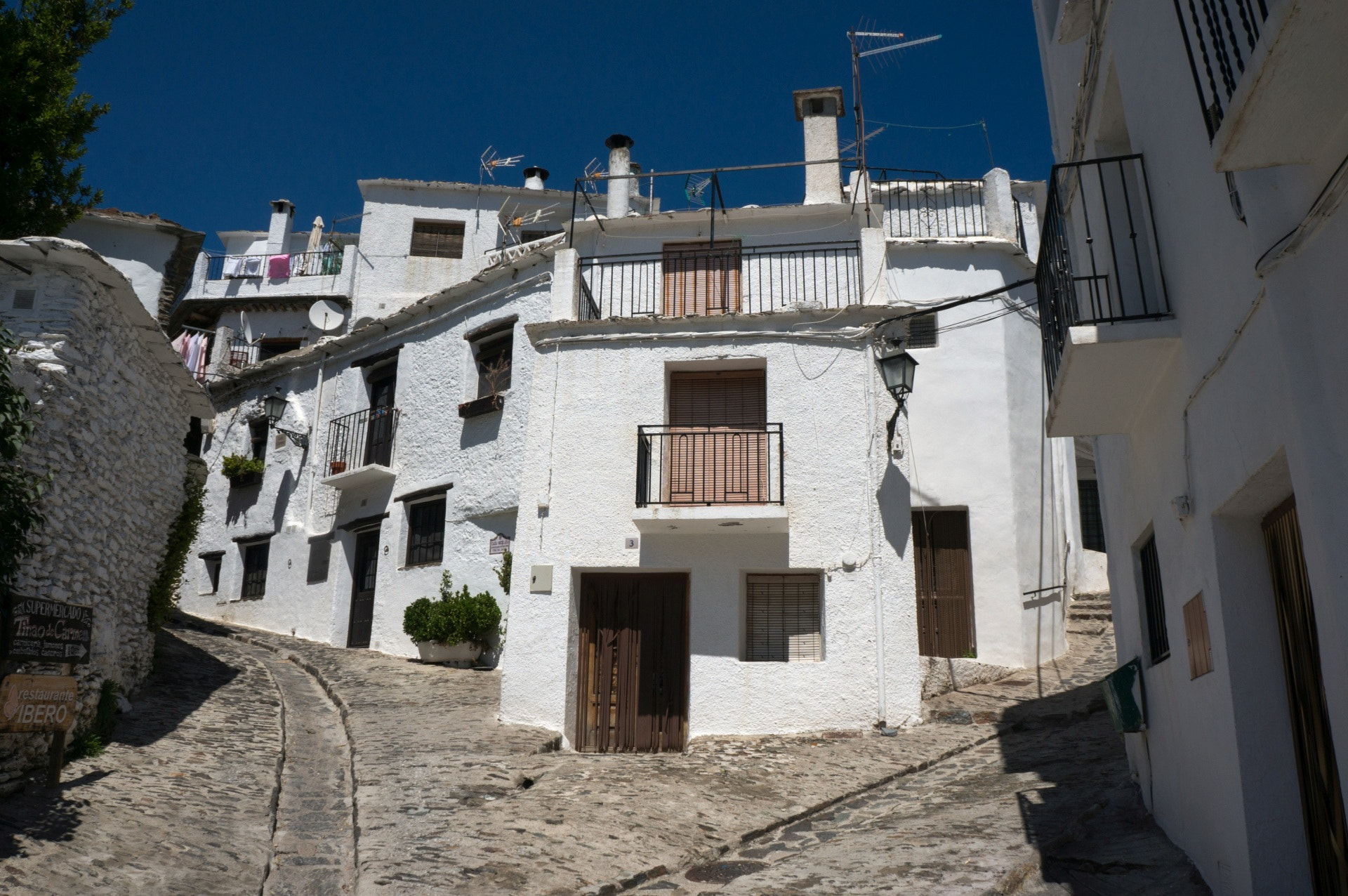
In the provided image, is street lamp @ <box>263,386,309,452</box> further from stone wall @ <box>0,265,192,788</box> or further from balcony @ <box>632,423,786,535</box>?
balcony @ <box>632,423,786,535</box>

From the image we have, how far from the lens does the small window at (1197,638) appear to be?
529 centimetres

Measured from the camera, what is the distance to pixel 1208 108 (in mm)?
4523

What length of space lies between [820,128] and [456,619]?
978cm

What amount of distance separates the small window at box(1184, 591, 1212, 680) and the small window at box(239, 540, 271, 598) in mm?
17645

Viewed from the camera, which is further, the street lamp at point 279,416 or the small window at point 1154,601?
the street lamp at point 279,416

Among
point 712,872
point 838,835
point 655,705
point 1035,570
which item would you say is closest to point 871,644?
point 655,705

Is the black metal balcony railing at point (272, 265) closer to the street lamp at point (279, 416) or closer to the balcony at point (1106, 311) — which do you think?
the street lamp at point (279, 416)

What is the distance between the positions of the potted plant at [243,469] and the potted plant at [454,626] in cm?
694

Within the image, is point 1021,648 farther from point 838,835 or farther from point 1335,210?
point 1335,210

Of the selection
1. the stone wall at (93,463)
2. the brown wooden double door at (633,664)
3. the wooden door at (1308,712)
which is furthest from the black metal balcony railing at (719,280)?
the wooden door at (1308,712)

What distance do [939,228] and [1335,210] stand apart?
47.2 feet

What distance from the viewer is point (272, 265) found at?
85.7 feet

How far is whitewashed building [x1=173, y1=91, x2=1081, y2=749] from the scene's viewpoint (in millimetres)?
10719

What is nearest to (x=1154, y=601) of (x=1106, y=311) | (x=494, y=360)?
(x=1106, y=311)
